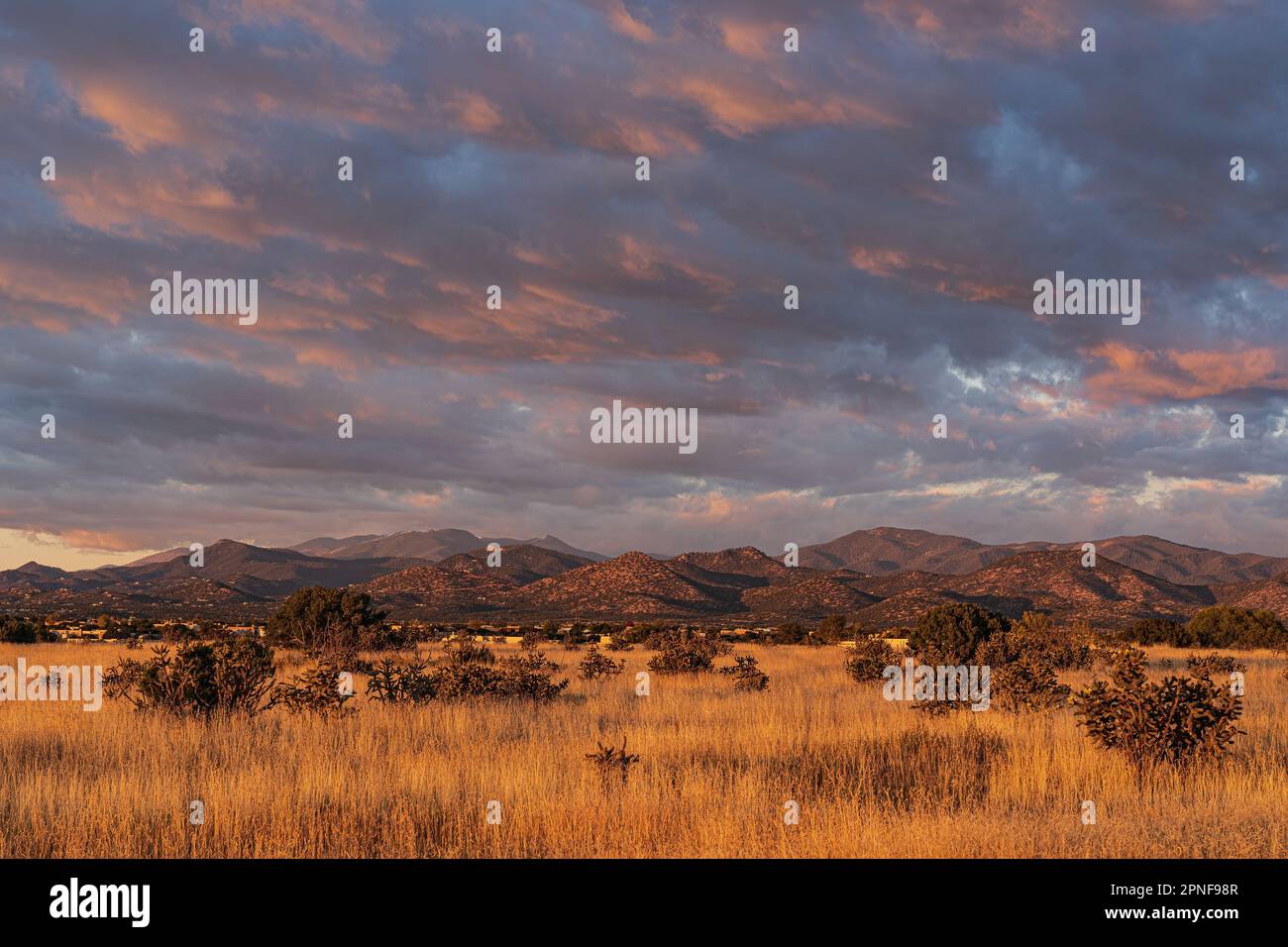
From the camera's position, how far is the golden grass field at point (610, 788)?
8.16m

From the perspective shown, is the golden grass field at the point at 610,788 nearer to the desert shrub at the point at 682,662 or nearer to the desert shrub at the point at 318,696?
the desert shrub at the point at 318,696

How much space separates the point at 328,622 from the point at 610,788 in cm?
3063

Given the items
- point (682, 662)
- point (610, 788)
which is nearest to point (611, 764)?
point (610, 788)

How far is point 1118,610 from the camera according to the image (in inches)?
3679

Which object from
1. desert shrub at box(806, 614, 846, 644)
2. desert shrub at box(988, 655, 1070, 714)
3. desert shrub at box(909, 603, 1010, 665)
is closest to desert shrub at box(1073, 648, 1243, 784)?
desert shrub at box(988, 655, 1070, 714)

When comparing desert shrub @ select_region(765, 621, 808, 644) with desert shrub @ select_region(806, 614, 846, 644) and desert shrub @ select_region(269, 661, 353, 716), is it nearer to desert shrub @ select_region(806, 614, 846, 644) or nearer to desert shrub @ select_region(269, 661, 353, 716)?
desert shrub @ select_region(806, 614, 846, 644)

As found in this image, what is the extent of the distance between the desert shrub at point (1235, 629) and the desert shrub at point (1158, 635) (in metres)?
0.32

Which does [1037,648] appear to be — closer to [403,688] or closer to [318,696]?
[403,688]

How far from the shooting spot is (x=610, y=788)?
1039 centimetres

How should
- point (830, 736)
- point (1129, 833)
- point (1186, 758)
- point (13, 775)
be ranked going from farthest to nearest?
point (830, 736) → point (1186, 758) → point (13, 775) → point (1129, 833)

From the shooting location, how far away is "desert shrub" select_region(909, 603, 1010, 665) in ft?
96.1
